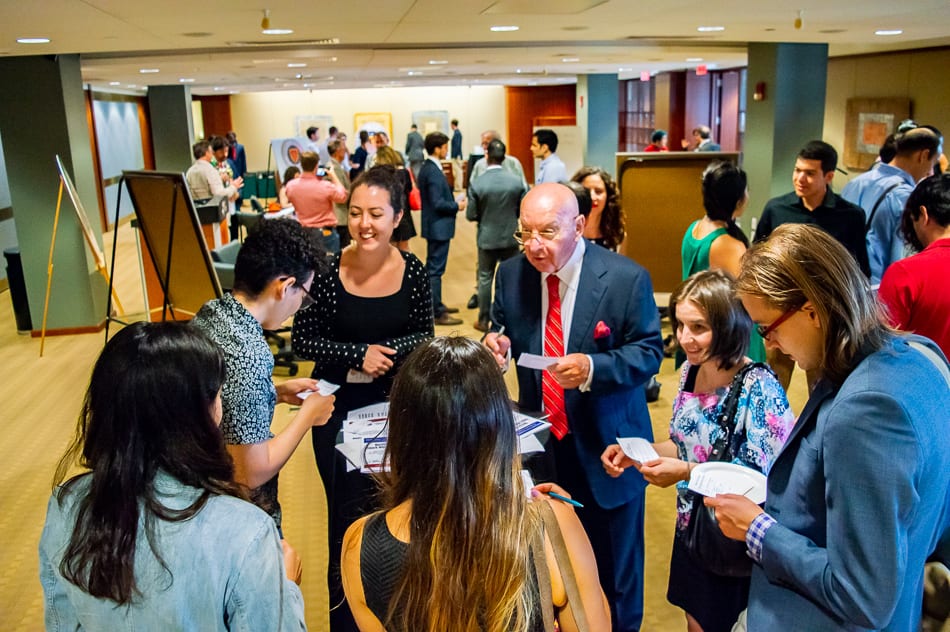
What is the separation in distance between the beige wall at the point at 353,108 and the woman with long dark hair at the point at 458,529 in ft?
72.6

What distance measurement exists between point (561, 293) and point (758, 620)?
1.21 m

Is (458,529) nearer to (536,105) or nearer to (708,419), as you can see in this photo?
(708,419)

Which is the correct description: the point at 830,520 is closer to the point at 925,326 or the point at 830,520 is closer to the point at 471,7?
the point at 925,326

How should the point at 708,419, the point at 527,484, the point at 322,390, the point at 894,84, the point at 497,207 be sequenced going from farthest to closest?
the point at 894,84 < the point at 497,207 < the point at 322,390 < the point at 708,419 < the point at 527,484

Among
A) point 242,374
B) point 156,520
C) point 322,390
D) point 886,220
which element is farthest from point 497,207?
point 156,520

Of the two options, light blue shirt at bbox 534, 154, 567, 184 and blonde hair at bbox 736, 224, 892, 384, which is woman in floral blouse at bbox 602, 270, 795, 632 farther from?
light blue shirt at bbox 534, 154, 567, 184

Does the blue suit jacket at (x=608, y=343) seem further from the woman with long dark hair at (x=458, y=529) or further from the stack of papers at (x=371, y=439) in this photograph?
the woman with long dark hair at (x=458, y=529)

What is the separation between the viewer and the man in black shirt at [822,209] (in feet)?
13.2

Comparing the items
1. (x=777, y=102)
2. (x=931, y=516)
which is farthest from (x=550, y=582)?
(x=777, y=102)

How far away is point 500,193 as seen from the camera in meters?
6.67

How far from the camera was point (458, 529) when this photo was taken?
4.28ft

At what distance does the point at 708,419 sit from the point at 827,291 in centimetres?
94

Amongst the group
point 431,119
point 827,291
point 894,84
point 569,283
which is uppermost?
point 431,119

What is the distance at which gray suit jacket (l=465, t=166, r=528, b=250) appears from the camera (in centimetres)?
668
